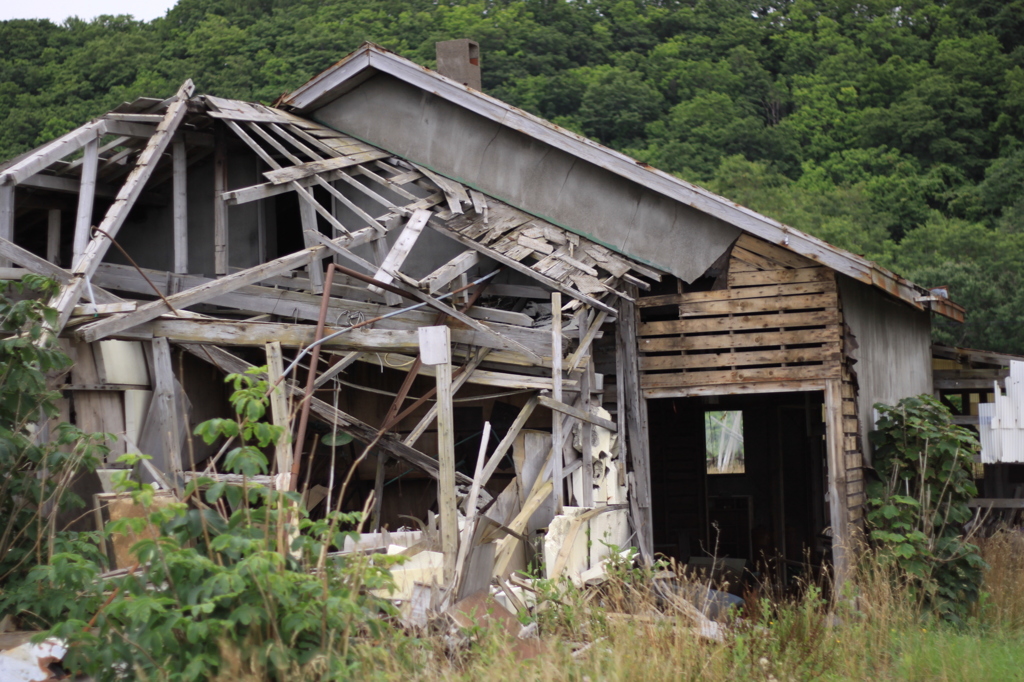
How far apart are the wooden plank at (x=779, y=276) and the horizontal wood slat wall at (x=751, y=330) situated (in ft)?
0.04

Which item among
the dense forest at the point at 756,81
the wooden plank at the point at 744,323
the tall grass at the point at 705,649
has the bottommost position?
the tall grass at the point at 705,649

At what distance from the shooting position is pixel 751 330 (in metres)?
11.5

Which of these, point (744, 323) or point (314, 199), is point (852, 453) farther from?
point (314, 199)

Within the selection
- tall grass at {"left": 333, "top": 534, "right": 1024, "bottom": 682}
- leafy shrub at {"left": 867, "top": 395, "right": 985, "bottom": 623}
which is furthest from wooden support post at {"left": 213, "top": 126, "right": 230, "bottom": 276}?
leafy shrub at {"left": 867, "top": 395, "right": 985, "bottom": 623}

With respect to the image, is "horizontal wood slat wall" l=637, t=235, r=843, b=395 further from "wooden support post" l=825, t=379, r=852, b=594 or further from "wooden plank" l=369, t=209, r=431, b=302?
"wooden plank" l=369, t=209, r=431, b=302

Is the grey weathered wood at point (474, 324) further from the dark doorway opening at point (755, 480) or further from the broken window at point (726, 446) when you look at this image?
the broken window at point (726, 446)

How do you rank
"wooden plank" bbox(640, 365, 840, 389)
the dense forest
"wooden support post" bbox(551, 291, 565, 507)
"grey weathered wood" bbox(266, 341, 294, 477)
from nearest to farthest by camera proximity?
"grey weathered wood" bbox(266, 341, 294, 477) → "wooden support post" bbox(551, 291, 565, 507) → "wooden plank" bbox(640, 365, 840, 389) → the dense forest

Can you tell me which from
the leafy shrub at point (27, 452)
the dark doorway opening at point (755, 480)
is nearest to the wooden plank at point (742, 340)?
the dark doorway opening at point (755, 480)

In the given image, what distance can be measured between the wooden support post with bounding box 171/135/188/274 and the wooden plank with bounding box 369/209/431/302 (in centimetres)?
233

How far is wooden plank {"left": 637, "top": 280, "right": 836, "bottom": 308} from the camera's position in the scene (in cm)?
1127

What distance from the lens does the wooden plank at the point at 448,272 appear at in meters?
9.90

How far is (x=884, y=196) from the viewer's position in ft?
135

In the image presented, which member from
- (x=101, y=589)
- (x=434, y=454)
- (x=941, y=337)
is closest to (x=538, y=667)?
(x=101, y=589)

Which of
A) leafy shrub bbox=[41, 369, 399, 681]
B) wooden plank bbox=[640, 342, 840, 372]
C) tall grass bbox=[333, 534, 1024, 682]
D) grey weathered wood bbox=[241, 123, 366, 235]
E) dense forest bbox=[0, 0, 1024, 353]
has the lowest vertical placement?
tall grass bbox=[333, 534, 1024, 682]
